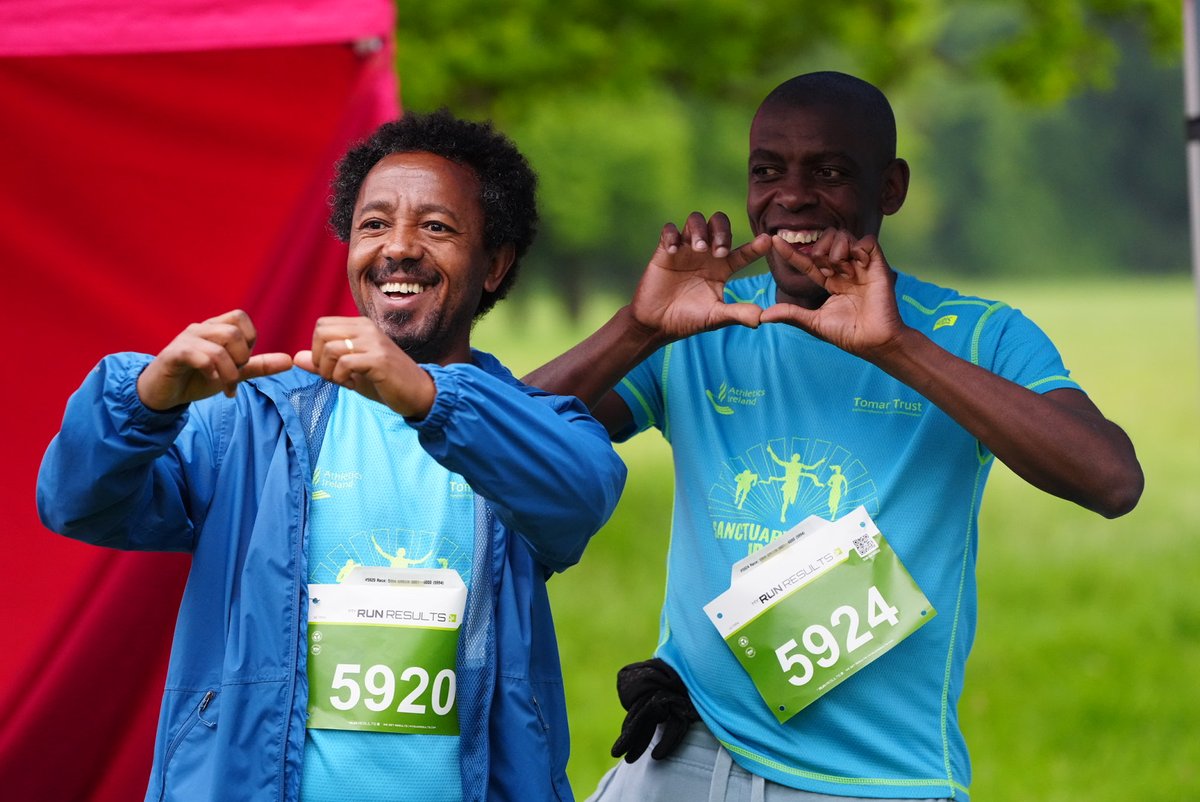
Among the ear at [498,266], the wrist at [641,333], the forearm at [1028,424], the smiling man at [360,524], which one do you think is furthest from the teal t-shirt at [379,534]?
the forearm at [1028,424]

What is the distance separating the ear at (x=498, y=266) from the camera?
2.82m

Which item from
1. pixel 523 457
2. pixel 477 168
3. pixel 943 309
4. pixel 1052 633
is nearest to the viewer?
pixel 523 457

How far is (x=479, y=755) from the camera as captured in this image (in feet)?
7.89

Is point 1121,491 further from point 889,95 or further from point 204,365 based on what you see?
point 889,95

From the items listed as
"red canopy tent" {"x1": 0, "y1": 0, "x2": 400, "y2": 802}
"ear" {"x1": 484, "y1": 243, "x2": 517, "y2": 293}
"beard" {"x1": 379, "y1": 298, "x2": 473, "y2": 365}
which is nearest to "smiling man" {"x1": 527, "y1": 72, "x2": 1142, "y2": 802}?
"ear" {"x1": 484, "y1": 243, "x2": 517, "y2": 293}

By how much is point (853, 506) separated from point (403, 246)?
0.93m

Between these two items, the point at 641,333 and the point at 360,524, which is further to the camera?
the point at 641,333

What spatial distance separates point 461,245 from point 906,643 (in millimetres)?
1069

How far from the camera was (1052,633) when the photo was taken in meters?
8.55

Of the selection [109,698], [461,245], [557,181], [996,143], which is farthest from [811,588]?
[996,143]

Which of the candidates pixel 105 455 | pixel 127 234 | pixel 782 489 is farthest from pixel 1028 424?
pixel 127 234

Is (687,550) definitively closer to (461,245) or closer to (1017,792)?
(461,245)

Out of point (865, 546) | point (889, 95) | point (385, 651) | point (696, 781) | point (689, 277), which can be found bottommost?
point (696, 781)

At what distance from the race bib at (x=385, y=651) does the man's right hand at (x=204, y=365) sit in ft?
1.30
